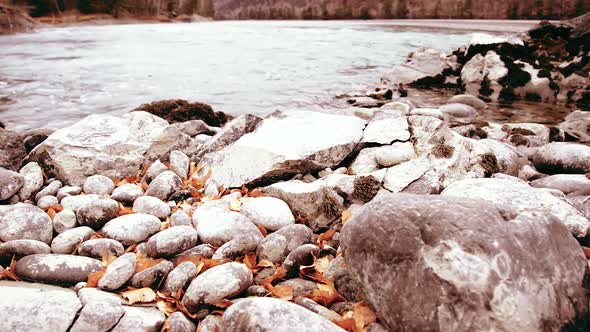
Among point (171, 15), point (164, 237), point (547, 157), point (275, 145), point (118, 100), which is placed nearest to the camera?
point (164, 237)

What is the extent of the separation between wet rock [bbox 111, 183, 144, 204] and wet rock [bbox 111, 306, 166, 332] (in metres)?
1.47

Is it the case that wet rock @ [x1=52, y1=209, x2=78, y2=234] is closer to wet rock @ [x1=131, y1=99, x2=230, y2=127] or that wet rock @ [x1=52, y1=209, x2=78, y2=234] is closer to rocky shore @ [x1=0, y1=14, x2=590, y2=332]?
rocky shore @ [x1=0, y1=14, x2=590, y2=332]

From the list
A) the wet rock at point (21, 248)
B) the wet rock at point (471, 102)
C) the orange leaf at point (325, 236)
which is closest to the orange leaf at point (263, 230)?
the orange leaf at point (325, 236)

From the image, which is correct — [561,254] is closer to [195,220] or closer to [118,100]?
[195,220]

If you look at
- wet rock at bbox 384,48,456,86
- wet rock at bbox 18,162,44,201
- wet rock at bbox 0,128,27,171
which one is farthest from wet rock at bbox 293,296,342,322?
wet rock at bbox 384,48,456,86

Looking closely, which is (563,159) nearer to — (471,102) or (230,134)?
(230,134)

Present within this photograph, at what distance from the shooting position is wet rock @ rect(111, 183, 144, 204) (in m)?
3.48

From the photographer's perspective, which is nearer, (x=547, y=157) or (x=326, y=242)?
(x=326, y=242)

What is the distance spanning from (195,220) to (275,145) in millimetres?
1181

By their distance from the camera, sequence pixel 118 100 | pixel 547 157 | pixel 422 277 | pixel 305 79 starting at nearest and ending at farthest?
pixel 422 277 → pixel 547 157 → pixel 118 100 → pixel 305 79

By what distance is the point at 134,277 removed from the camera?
242cm

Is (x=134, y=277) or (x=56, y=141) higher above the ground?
(x=56, y=141)

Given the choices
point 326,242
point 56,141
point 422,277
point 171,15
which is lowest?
point 326,242

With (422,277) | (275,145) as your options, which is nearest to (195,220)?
(275,145)
